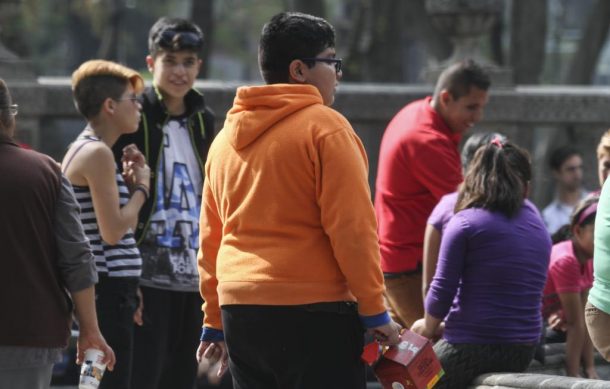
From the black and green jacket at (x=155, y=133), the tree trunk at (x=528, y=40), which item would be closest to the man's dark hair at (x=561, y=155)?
the black and green jacket at (x=155, y=133)

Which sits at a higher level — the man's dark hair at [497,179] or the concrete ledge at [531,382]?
the man's dark hair at [497,179]

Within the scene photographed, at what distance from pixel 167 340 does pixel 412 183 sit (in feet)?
4.72

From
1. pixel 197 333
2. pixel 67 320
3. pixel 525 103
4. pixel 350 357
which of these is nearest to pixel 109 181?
pixel 197 333

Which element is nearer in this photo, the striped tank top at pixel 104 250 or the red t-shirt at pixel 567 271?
the striped tank top at pixel 104 250

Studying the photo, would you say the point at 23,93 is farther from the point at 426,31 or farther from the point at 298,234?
the point at 426,31

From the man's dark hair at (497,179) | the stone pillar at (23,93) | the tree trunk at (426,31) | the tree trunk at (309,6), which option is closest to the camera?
the man's dark hair at (497,179)

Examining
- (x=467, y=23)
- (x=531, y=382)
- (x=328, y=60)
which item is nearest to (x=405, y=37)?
(x=467, y=23)

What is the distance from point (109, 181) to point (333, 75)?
5.28 ft

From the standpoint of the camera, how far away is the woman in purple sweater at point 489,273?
6172 millimetres

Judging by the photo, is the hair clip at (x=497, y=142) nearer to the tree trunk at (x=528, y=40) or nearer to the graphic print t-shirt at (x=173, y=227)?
the graphic print t-shirt at (x=173, y=227)

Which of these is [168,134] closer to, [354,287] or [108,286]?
[108,286]

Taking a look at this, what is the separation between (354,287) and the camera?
4.61 m

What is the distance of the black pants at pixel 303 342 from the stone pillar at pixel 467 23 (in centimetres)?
517

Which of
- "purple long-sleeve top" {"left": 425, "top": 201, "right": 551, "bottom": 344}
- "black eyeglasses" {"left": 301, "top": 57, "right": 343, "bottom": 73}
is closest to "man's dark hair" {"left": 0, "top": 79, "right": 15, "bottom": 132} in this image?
"black eyeglasses" {"left": 301, "top": 57, "right": 343, "bottom": 73}
